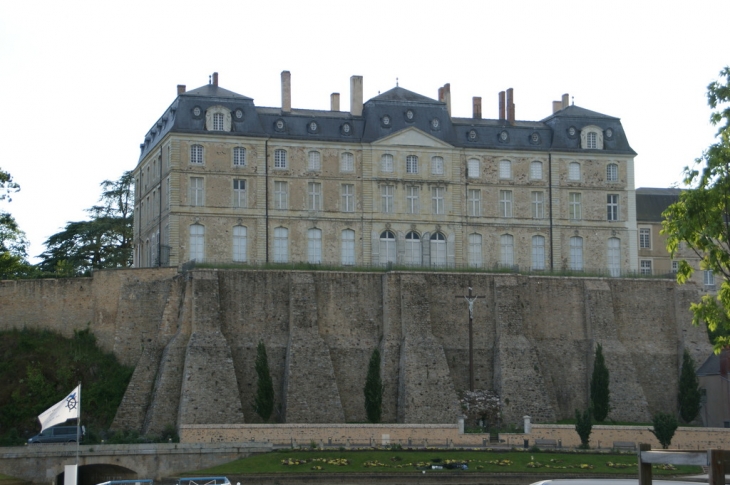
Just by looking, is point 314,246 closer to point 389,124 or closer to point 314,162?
point 314,162

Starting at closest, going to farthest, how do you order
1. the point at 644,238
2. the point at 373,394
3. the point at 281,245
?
the point at 373,394, the point at 281,245, the point at 644,238

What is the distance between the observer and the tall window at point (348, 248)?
56656 millimetres

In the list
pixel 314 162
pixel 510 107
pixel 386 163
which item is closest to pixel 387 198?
pixel 386 163

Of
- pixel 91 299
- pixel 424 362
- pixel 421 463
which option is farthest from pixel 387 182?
pixel 421 463

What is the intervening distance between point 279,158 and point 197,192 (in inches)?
176

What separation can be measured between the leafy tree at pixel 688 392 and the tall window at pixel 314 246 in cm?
1776

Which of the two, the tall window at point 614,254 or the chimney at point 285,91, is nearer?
the chimney at point 285,91

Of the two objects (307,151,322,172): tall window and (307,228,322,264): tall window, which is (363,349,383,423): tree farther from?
(307,151,322,172): tall window

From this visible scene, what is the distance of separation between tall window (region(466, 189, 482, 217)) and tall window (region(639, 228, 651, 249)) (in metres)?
17.2

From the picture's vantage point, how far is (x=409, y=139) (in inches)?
2302

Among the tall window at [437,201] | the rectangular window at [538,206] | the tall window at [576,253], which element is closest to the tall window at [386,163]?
the tall window at [437,201]

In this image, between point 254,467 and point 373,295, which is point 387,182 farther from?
point 254,467

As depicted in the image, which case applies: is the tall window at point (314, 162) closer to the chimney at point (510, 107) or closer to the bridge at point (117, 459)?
the chimney at point (510, 107)

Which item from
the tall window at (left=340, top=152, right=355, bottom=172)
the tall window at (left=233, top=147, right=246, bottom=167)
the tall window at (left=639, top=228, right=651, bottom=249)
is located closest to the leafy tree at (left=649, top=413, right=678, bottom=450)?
the tall window at (left=340, top=152, right=355, bottom=172)
